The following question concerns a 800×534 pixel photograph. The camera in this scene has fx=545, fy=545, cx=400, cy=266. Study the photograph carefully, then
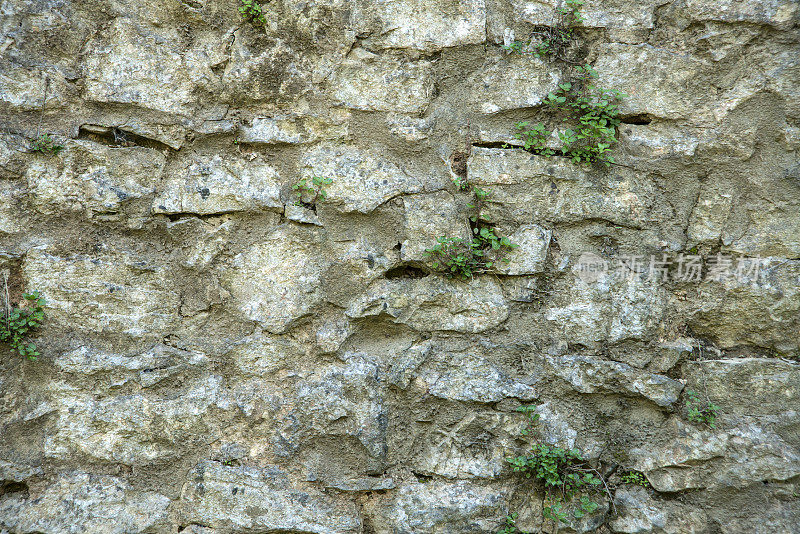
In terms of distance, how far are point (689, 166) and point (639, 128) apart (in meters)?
0.27

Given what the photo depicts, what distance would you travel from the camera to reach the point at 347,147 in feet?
7.94

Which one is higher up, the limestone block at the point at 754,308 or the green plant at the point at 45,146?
the green plant at the point at 45,146

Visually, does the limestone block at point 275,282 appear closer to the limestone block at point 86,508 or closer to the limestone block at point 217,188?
the limestone block at point 217,188

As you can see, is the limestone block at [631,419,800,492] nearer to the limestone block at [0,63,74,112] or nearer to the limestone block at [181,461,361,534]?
the limestone block at [181,461,361,534]

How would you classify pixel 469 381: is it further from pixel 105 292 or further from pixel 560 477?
pixel 105 292

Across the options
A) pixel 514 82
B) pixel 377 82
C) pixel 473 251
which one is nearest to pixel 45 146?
pixel 377 82

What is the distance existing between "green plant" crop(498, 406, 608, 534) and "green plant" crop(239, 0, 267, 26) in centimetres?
202

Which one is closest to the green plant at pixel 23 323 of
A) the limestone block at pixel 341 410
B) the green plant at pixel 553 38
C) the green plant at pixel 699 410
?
the limestone block at pixel 341 410

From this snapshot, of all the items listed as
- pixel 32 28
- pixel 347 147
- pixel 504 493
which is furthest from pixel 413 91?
pixel 504 493

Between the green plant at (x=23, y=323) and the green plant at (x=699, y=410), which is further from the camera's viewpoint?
the green plant at (x=699, y=410)

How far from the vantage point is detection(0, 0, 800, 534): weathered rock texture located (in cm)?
227

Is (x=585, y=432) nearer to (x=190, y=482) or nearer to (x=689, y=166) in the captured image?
(x=689, y=166)

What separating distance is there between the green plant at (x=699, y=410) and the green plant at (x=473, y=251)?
0.99 meters

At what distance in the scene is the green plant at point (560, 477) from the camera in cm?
228
